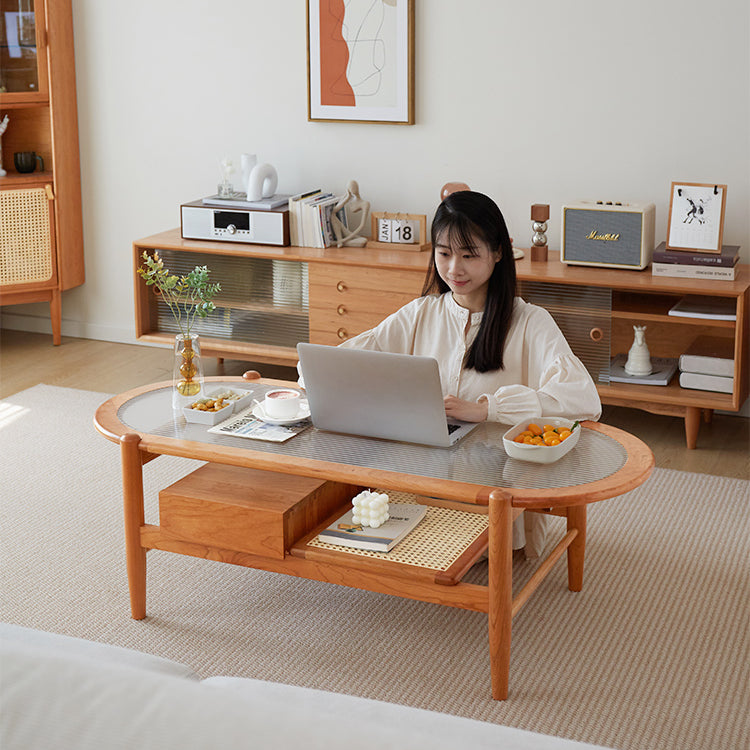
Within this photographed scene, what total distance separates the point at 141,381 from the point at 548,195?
1816 millimetres

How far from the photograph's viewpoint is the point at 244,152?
4.51m

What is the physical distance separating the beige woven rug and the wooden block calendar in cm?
140

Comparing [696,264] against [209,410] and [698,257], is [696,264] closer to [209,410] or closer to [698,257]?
[698,257]

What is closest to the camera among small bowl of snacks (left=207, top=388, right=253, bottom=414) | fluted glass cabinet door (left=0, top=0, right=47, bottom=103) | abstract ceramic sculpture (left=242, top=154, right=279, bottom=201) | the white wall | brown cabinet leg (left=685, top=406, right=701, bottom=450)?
small bowl of snacks (left=207, top=388, right=253, bottom=414)

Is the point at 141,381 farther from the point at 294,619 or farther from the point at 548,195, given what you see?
Result: the point at 294,619

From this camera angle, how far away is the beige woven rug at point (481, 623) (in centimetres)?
214

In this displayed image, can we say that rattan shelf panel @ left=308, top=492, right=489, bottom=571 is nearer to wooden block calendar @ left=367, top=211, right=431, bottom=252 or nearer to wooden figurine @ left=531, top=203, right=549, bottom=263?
wooden figurine @ left=531, top=203, right=549, bottom=263

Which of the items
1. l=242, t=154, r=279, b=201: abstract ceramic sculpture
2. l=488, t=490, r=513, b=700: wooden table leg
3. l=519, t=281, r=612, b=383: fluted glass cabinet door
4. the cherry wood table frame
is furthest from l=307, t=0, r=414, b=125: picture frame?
l=488, t=490, r=513, b=700: wooden table leg

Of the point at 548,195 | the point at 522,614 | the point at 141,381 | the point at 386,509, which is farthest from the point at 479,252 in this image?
the point at 141,381

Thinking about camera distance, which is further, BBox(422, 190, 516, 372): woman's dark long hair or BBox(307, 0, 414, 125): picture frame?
BBox(307, 0, 414, 125): picture frame

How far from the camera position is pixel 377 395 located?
87.7 inches

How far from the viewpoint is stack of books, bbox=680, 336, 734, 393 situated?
3.51 metres

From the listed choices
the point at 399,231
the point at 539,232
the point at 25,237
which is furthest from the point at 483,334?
the point at 25,237

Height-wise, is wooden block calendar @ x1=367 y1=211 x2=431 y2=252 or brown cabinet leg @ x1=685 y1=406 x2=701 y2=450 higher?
wooden block calendar @ x1=367 y1=211 x2=431 y2=252
